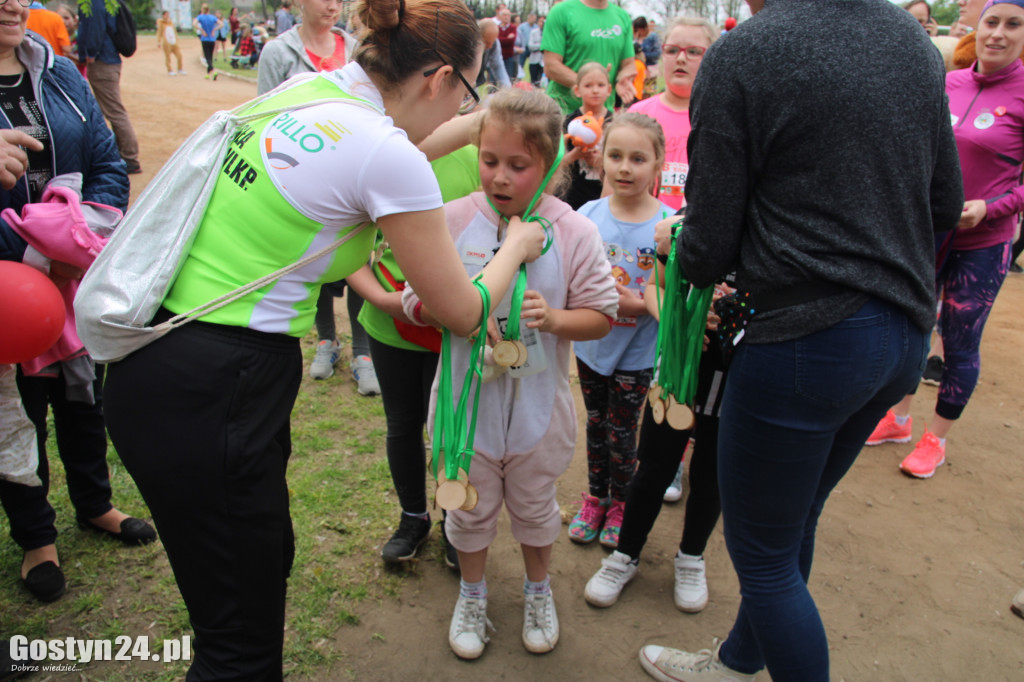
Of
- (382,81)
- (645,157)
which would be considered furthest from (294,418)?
(382,81)

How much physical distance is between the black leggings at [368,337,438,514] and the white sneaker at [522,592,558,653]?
0.65 meters

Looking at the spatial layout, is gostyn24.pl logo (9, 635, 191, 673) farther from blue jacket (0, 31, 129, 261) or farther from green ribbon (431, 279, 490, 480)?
blue jacket (0, 31, 129, 261)

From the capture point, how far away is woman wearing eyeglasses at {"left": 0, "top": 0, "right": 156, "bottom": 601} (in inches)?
84.4

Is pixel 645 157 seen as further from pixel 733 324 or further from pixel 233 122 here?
pixel 233 122

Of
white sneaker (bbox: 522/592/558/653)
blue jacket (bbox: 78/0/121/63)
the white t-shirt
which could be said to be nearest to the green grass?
white sneaker (bbox: 522/592/558/653)

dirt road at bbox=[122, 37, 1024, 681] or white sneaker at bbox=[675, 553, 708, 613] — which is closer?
dirt road at bbox=[122, 37, 1024, 681]

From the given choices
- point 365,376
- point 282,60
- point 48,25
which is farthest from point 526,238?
point 48,25

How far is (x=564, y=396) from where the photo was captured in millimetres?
2262

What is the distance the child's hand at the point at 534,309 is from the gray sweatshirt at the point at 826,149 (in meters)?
0.59

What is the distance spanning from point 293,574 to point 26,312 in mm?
1344

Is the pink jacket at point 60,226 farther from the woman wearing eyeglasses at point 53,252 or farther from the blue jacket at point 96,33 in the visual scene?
the blue jacket at point 96,33

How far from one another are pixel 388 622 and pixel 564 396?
1104 mm

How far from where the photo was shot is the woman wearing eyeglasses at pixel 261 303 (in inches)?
56.3

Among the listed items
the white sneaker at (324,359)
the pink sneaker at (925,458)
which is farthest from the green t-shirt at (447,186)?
the pink sneaker at (925,458)
